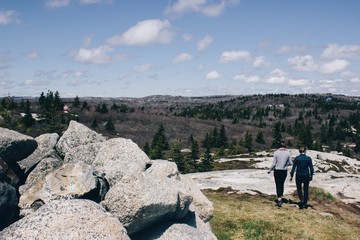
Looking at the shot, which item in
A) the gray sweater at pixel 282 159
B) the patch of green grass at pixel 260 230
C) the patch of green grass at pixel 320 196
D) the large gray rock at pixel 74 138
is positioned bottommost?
the patch of green grass at pixel 320 196

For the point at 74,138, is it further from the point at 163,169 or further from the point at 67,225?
the point at 67,225

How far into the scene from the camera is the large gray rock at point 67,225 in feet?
26.5

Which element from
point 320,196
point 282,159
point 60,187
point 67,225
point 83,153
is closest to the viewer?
point 67,225

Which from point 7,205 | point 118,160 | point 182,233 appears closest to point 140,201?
point 182,233

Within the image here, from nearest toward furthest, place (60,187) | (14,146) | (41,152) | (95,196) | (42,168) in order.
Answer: (60,187), (95,196), (14,146), (42,168), (41,152)

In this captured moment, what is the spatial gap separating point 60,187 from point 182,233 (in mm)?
3845

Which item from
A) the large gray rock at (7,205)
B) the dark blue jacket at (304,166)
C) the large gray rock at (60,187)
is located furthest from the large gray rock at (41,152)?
the dark blue jacket at (304,166)

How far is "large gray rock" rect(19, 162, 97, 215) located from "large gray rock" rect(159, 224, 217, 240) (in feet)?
8.53

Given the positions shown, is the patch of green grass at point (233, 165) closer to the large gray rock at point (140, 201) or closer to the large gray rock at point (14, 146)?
the large gray rock at point (14, 146)

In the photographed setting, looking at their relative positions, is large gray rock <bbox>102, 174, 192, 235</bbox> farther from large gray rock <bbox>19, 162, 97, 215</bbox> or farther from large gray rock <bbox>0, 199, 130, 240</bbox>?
large gray rock <bbox>0, 199, 130, 240</bbox>

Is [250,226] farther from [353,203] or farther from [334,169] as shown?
[334,169]

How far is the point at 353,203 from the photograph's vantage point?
925 inches

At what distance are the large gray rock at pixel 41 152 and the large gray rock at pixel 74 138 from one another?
35 centimetres

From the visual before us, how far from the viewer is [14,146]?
13.2m
